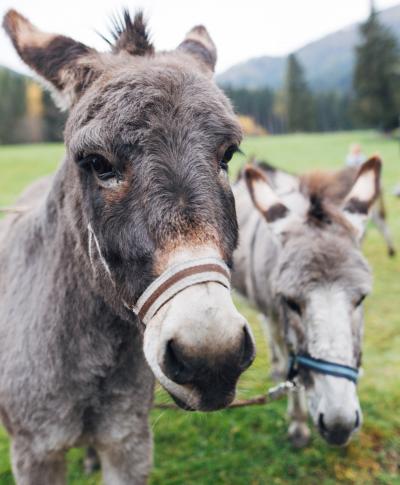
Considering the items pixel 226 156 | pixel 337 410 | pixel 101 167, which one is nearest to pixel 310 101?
pixel 337 410

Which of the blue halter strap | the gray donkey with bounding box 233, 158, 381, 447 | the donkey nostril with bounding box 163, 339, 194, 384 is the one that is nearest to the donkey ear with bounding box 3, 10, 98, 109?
the donkey nostril with bounding box 163, 339, 194, 384

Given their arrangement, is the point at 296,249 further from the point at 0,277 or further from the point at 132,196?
the point at 0,277

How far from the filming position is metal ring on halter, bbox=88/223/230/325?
→ 133 cm

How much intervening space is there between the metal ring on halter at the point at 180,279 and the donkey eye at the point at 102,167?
0.47 m

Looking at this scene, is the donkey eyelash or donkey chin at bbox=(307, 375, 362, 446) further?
donkey chin at bbox=(307, 375, 362, 446)

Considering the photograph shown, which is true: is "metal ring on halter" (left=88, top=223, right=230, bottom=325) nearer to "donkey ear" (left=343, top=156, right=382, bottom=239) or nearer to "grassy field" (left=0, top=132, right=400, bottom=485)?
"grassy field" (left=0, top=132, right=400, bottom=485)

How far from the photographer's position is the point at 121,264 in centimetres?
160

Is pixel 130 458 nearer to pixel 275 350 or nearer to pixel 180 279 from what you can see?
pixel 180 279

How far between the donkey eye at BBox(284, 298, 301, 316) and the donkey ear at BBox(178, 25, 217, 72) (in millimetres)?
1532

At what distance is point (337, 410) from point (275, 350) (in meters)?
2.09

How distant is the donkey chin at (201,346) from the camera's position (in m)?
1.26

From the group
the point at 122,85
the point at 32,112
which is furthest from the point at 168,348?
the point at 32,112

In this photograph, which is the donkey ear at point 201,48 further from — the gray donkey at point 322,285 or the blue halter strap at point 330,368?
the blue halter strap at point 330,368

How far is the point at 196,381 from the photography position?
1.34 metres
